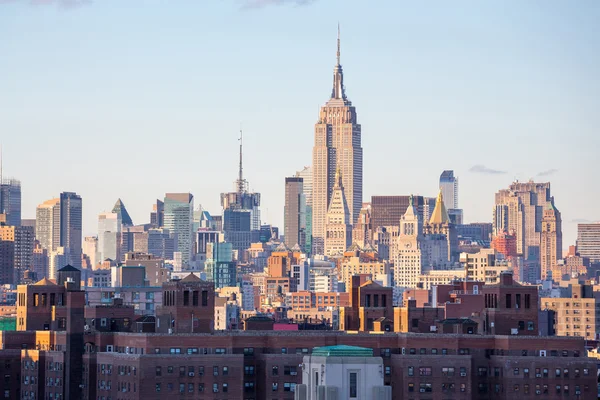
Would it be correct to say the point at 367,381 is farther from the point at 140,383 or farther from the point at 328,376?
the point at 140,383

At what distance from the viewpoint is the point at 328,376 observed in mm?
175375

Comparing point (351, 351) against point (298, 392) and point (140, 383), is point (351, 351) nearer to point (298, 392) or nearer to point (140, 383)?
point (298, 392)

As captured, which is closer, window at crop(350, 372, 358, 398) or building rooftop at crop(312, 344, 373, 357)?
window at crop(350, 372, 358, 398)

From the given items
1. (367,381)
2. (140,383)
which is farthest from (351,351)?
(140,383)

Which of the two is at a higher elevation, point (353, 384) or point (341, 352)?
point (341, 352)

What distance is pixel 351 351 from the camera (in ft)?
600

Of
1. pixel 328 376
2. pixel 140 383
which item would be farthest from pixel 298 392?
pixel 140 383

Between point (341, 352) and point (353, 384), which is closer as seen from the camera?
point (353, 384)

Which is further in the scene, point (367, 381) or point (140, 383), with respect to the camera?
point (140, 383)

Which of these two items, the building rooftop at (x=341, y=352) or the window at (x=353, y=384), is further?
the building rooftop at (x=341, y=352)

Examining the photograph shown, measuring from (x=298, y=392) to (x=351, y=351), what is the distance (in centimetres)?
754

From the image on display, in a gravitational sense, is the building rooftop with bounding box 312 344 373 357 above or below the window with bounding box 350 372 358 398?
above

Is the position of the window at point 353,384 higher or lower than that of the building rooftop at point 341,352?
lower

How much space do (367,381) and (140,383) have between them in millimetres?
28738
